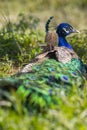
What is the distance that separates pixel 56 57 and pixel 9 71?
1179 millimetres

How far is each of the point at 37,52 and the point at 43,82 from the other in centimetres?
274

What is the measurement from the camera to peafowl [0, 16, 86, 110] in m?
4.94

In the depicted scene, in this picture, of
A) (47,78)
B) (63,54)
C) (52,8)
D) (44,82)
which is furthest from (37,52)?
(52,8)

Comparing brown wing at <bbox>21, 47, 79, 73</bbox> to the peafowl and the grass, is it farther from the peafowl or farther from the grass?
the grass

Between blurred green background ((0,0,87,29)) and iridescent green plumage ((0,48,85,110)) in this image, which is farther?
blurred green background ((0,0,87,29))

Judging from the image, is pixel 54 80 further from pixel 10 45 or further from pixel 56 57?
pixel 10 45

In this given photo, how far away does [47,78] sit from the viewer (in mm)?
5746

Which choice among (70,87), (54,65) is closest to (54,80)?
(70,87)

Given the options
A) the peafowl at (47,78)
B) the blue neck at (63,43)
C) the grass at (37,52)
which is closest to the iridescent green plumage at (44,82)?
the peafowl at (47,78)

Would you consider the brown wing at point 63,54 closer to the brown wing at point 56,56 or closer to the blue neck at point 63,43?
the brown wing at point 56,56

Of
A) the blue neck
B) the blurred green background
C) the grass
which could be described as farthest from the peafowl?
the blurred green background

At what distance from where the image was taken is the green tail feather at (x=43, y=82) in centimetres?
493

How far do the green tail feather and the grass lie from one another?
0.11m

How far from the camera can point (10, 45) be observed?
8461mm
